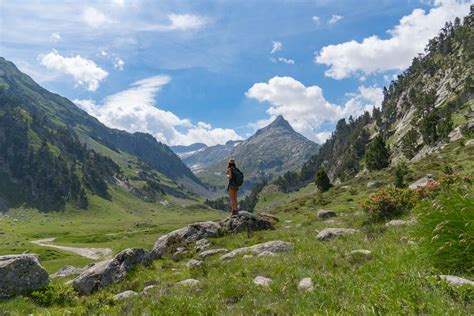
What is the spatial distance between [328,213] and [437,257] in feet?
103

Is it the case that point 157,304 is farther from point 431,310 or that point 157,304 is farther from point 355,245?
point 355,245

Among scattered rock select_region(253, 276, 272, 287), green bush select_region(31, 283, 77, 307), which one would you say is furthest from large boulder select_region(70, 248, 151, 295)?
scattered rock select_region(253, 276, 272, 287)

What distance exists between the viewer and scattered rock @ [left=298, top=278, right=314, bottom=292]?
32.5 feet

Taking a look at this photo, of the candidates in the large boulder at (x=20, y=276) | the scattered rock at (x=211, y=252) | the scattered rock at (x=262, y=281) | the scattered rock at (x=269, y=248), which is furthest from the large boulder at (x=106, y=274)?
the scattered rock at (x=262, y=281)

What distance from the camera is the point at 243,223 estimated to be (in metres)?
29.5

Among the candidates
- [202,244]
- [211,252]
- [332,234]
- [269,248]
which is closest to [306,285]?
[269,248]

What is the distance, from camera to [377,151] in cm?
11962

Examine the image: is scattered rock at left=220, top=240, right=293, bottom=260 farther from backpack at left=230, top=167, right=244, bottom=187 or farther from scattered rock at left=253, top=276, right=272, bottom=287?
backpack at left=230, top=167, right=244, bottom=187

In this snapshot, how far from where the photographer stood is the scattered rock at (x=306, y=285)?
32.5 feet

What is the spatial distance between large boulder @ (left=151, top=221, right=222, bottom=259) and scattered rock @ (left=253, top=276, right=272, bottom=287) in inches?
573

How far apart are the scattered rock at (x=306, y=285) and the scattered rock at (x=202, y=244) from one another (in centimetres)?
1459

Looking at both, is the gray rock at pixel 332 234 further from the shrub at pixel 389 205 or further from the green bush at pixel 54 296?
the green bush at pixel 54 296

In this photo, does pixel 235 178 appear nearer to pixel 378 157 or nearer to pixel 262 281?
pixel 262 281

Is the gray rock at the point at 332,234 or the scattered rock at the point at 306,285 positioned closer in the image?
the scattered rock at the point at 306,285
